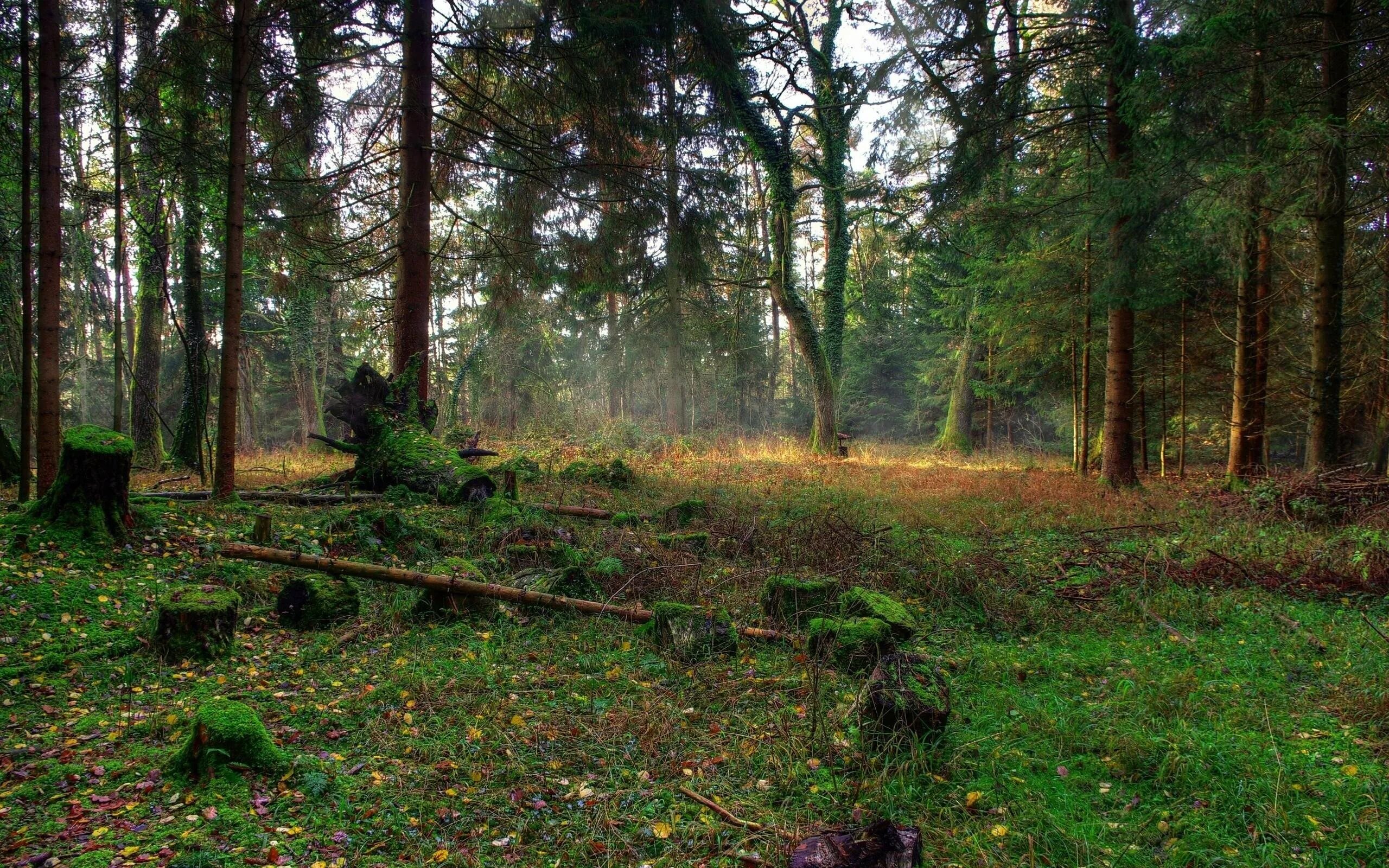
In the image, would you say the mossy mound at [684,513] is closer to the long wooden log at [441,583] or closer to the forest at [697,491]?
the forest at [697,491]

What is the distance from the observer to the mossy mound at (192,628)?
3.92 m

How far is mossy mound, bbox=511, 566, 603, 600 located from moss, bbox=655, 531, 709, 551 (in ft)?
4.88

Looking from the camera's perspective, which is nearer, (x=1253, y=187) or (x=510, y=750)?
(x=510, y=750)

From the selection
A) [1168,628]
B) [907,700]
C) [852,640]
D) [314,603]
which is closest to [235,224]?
[314,603]

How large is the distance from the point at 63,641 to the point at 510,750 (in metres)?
3.01

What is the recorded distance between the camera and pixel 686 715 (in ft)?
11.8

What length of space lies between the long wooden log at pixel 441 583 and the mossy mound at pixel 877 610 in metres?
0.57

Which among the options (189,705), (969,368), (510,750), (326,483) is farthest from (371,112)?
(969,368)

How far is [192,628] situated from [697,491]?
771 centimetres

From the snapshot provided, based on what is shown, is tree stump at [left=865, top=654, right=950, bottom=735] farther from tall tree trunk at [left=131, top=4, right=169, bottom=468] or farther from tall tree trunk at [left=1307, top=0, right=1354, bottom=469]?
tall tree trunk at [left=131, top=4, right=169, bottom=468]

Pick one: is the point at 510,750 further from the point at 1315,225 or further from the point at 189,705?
the point at 1315,225

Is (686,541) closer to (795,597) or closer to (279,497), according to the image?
(795,597)

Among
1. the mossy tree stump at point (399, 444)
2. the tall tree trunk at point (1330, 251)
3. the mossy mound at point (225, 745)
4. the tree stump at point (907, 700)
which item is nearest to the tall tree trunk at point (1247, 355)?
the tall tree trunk at point (1330, 251)

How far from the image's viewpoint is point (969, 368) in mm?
23016
